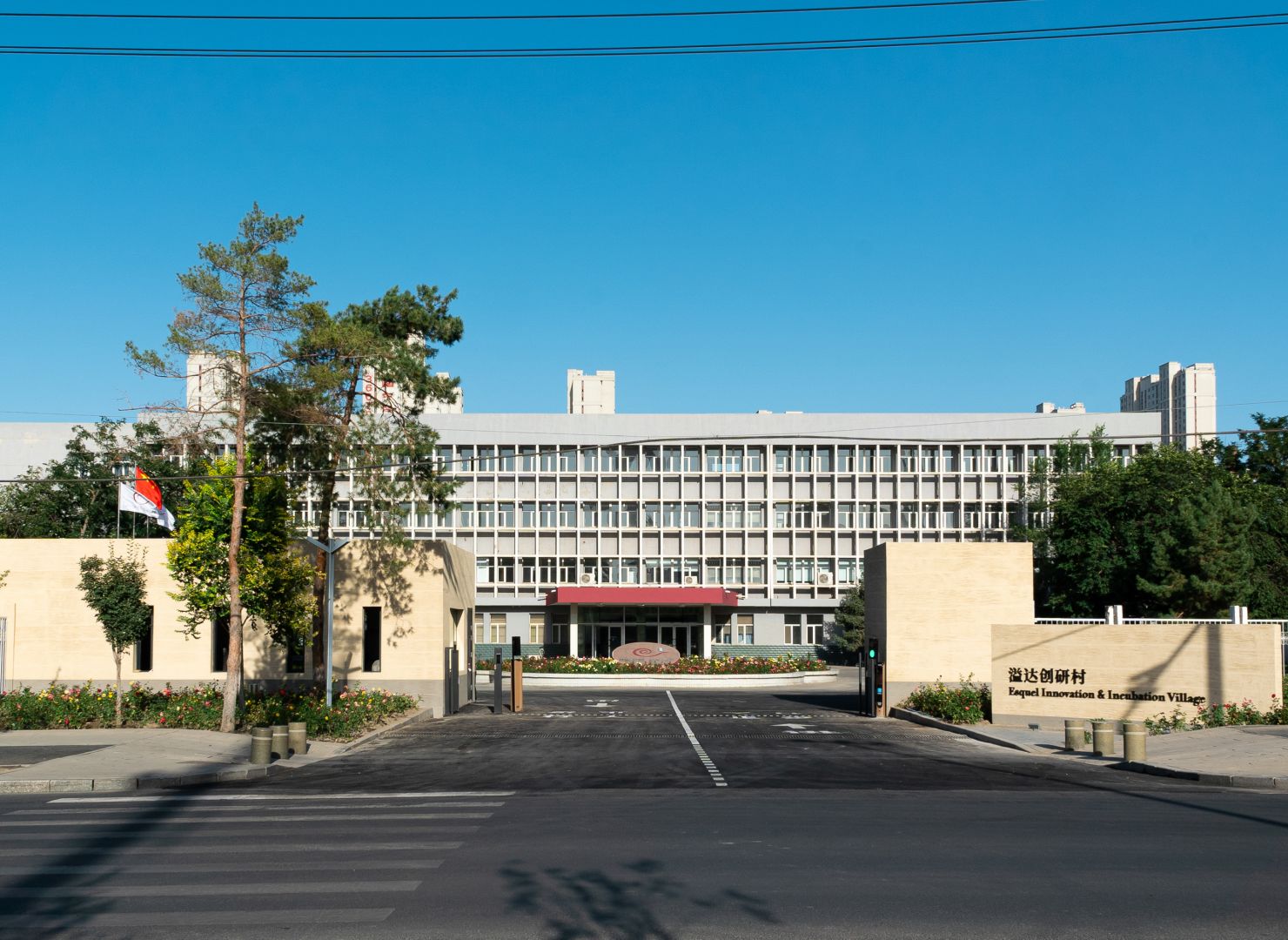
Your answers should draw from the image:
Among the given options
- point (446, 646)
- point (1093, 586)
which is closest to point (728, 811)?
point (446, 646)

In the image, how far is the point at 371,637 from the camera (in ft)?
115

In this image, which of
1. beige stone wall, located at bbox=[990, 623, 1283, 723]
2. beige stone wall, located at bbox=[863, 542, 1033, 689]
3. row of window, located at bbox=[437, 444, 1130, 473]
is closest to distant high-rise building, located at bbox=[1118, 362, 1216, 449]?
row of window, located at bbox=[437, 444, 1130, 473]

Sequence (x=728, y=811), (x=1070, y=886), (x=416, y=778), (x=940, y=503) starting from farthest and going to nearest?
1. (x=940, y=503)
2. (x=416, y=778)
3. (x=728, y=811)
4. (x=1070, y=886)

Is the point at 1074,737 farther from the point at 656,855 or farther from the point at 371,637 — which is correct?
the point at 371,637

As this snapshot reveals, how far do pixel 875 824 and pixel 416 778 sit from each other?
902 centimetres

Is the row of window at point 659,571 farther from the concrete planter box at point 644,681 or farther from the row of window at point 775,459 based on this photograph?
the concrete planter box at point 644,681

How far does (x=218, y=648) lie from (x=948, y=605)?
2128 centimetres

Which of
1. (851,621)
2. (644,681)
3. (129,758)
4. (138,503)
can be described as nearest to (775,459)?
(851,621)

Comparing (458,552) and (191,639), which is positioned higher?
(458,552)

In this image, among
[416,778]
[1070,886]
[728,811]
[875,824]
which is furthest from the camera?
[416,778]

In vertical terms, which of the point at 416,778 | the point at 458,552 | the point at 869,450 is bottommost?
the point at 416,778

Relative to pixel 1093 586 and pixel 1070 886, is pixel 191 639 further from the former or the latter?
pixel 1093 586

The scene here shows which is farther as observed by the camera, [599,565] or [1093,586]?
[599,565]

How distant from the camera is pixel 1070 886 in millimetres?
10602
